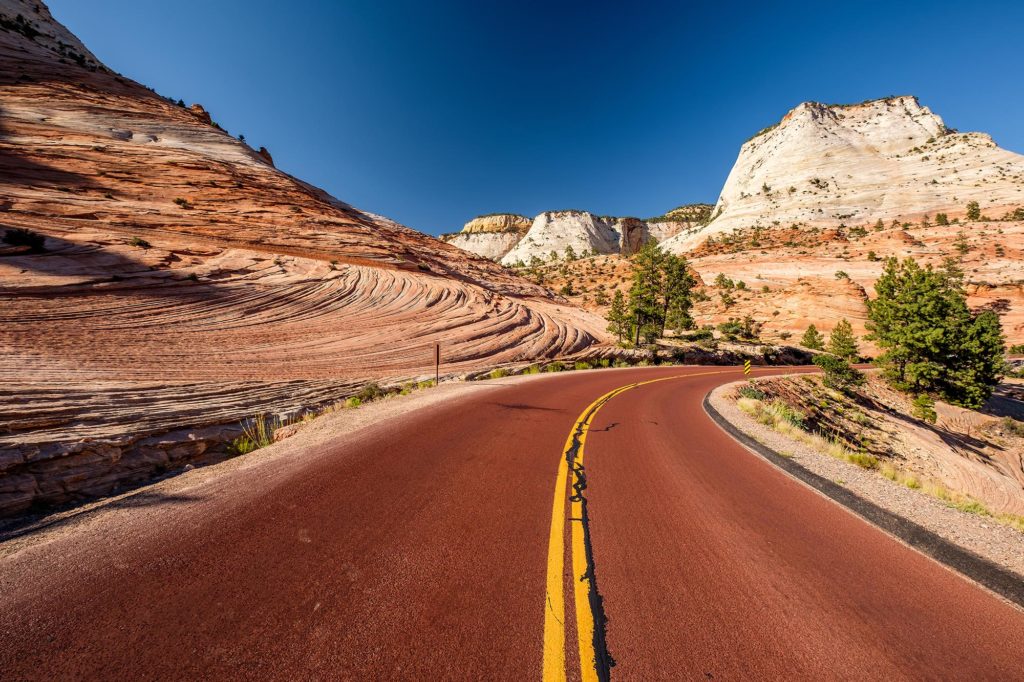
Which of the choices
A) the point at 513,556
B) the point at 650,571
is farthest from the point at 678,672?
the point at 513,556

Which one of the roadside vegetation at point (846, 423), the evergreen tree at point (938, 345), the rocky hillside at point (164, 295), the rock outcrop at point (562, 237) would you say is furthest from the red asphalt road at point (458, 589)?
the rock outcrop at point (562, 237)

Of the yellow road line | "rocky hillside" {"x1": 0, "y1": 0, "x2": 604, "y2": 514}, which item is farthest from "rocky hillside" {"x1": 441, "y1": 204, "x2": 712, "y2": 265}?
the yellow road line

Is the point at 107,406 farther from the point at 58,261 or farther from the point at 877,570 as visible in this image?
the point at 877,570

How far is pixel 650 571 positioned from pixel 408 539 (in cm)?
228

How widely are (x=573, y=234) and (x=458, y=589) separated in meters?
102

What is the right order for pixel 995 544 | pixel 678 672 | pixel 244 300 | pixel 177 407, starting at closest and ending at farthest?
pixel 678 672 < pixel 995 544 < pixel 177 407 < pixel 244 300

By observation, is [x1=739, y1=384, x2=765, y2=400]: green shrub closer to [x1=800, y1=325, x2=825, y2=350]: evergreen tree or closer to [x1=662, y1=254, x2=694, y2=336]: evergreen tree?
[x1=662, y1=254, x2=694, y2=336]: evergreen tree

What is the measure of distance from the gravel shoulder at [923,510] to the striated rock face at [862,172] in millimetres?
71572

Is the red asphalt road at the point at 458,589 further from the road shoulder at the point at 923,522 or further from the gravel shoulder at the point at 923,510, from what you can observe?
the gravel shoulder at the point at 923,510

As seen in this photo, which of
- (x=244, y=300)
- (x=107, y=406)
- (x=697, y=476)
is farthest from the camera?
(x=244, y=300)

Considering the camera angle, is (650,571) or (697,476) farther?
(697,476)

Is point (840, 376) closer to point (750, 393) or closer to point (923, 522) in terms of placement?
point (750, 393)

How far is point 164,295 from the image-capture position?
470 inches

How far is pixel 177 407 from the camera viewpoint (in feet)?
23.5
